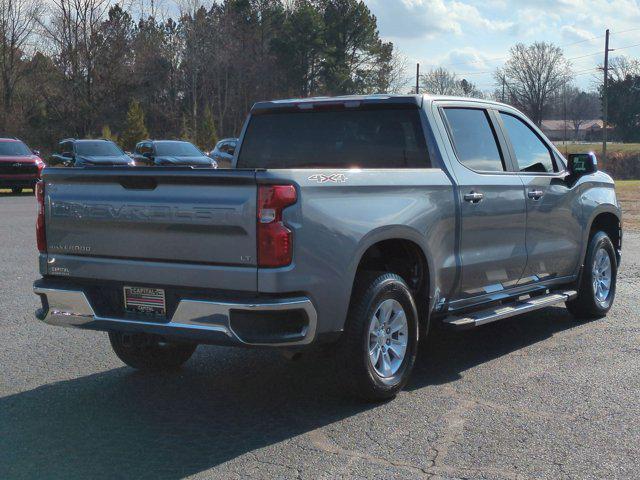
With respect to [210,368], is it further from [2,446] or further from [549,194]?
[549,194]

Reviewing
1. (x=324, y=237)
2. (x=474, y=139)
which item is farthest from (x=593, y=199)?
(x=324, y=237)

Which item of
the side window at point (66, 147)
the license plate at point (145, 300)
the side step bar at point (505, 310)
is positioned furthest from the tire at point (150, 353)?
the side window at point (66, 147)

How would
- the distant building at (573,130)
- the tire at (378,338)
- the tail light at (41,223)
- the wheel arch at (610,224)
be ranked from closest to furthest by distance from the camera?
the tire at (378,338) < the tail light at (41,223) < the wheel arch at (610,224) < the distant building at (573,130)

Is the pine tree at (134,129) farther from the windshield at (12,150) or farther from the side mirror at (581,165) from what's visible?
the side mirror at (581,165)

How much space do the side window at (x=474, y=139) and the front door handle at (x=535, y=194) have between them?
1.07 ft

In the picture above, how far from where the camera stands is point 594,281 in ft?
26.2

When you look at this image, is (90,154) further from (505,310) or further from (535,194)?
(505,310)

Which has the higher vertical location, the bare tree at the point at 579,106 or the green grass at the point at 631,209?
the bare tree at the point at 579,106

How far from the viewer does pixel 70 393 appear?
563cm

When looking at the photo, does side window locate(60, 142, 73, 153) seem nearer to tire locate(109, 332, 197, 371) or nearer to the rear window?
the rear window

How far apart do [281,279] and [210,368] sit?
1950mm

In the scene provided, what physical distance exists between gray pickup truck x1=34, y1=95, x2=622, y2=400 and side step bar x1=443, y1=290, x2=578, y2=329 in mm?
26

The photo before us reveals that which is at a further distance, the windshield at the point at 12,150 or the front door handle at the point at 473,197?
the windshield at the point at 12,150

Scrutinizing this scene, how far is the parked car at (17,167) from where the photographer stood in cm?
2548
